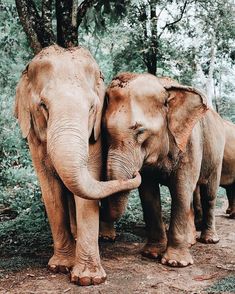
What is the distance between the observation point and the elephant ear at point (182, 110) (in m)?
5.79

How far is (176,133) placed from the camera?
5.80 m

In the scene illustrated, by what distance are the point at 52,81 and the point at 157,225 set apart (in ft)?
7.94

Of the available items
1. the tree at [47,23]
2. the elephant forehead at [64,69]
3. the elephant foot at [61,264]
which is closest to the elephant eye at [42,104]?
the elephant forehead at [64,69]

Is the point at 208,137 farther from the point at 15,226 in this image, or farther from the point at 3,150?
the point at 3,150

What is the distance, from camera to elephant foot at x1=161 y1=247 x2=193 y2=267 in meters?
5.86

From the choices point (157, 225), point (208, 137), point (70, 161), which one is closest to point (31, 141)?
point (70, 161)

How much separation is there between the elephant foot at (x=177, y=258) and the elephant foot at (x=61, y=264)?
112 centimetres

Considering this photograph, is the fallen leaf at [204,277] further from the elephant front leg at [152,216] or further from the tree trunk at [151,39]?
the tree trunk at [151,39]

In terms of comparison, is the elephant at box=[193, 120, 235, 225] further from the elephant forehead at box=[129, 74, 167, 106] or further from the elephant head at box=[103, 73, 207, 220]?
the elephant forehead at box=[129, 74, 167, 106]

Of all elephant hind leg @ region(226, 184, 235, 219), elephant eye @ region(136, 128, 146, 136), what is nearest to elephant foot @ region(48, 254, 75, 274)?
elephant eye @ region(136, 128, 146, 136)

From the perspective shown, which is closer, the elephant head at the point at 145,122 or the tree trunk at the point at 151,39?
the elephant head at the point at 145,122

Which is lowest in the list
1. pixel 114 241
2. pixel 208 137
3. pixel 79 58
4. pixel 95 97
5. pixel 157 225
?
pixel 114 241

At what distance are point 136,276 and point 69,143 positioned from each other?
71.3 inches

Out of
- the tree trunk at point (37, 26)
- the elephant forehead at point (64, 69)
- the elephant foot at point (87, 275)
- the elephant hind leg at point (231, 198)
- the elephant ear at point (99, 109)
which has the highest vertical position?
the tree trunk at point (37, 26)
